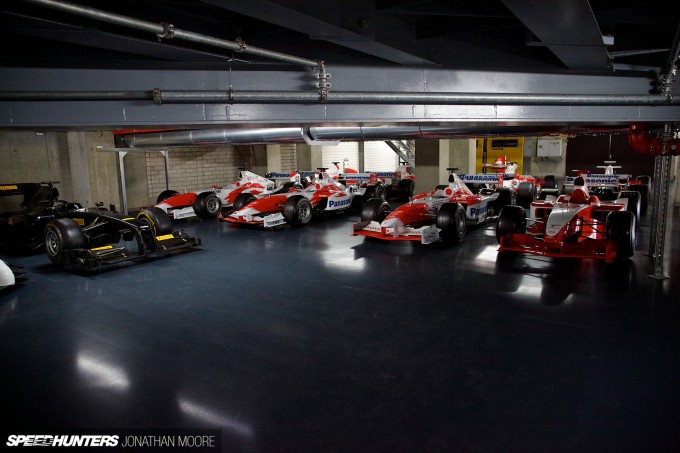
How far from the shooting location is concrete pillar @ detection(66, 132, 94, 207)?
1384cm

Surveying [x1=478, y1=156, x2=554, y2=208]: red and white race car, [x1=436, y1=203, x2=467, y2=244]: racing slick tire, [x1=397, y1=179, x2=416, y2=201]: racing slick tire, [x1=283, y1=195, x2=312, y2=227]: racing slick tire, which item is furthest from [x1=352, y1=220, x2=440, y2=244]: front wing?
[x1=397, y1=179, x2=416, y2=201]: racing slick tire

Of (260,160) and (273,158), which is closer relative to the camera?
(273,158)

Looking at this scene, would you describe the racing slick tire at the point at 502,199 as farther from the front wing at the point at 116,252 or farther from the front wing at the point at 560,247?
the front wing at the point at 116,252

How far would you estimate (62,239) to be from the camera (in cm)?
787

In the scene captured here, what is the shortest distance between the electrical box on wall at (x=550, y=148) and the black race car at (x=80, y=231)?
17.8 meters

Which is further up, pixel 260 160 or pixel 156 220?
pixel 260 160

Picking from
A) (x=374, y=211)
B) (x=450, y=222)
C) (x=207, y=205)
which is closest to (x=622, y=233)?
(x=450, y=222)

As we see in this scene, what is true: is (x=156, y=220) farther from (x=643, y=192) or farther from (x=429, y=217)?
(x=643, y=192)

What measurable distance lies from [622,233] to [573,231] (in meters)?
1.05

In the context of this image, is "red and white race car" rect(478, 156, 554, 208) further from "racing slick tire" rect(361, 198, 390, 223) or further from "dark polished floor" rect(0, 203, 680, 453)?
"dark polished floor" rect(0, 203, 680, 453)

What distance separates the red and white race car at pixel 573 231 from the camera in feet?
24.1

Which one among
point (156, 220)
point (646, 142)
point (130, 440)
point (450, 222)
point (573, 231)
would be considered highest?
point (646, 142)

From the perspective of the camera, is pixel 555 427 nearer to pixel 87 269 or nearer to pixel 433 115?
pixel 433 115

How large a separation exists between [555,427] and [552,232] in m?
5.22
